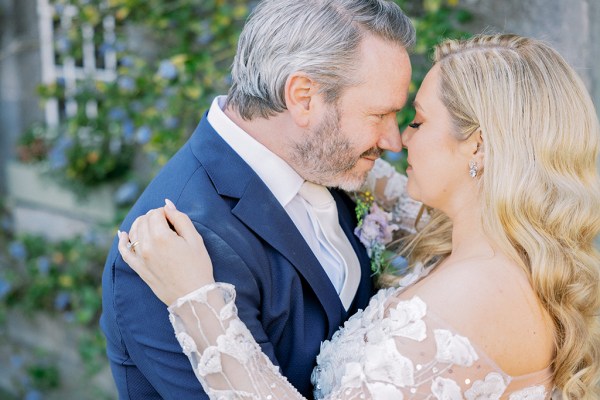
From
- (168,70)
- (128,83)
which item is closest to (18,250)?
(128,83)

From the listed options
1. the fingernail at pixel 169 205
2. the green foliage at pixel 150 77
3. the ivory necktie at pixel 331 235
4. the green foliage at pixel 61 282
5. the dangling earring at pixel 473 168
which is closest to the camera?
the fingernail at pixel 169 205

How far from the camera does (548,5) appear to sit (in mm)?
3104

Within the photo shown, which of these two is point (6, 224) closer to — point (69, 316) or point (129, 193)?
point (69, 316)

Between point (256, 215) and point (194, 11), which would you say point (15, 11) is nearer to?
point (194, 11)

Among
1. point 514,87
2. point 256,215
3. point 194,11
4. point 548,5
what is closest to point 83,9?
point 194,11

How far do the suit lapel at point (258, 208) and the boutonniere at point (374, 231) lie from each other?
0.98 feet

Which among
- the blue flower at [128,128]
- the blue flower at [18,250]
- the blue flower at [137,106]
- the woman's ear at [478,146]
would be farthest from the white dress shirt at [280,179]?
the blue flower at [18,250]

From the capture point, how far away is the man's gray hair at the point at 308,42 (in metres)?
2.13

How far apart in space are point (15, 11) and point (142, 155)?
166 centimetres

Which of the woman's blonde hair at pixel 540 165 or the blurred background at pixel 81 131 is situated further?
the blurred background at pixel 81 131

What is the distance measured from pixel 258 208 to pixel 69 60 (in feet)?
12.3

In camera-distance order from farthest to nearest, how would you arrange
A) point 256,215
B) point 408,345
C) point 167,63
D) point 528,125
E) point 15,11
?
1. point 15,11
2. point 167,63
3. point 256,215
4. point 528,125
5. point 408,345

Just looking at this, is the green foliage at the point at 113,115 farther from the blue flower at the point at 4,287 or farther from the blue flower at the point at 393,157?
the blue flower at the point at 393,157

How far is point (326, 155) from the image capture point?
2238 millimetres
